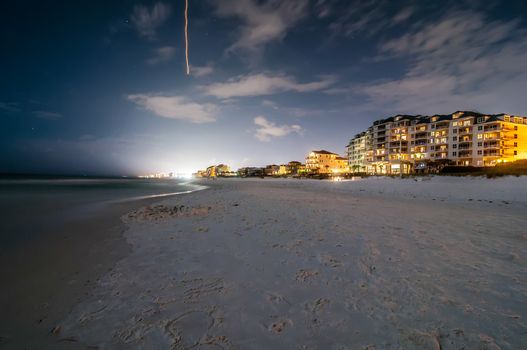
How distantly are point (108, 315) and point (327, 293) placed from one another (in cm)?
410

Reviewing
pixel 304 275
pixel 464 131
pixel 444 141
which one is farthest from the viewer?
pixel 444 141

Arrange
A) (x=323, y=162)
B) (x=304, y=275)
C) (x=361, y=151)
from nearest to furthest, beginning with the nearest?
(x=304, y=275) → (x=361, y=151) → (x=323, y=162)

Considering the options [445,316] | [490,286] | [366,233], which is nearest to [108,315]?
[445,316]

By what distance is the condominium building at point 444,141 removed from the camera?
237 feet

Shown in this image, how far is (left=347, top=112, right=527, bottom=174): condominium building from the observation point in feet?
237

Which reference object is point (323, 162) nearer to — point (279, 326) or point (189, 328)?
point (279, 326)

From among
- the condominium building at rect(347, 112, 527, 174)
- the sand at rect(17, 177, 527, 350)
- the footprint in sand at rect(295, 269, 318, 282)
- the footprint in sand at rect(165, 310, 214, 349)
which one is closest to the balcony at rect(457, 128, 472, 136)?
the condominium building at rect(347, 112, 527, 174)

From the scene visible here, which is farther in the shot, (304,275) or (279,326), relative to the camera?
(304,275)

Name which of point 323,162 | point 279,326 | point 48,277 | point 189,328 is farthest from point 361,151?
point 189,328

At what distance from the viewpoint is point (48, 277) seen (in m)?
6.17

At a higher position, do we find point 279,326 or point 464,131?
point 464,131

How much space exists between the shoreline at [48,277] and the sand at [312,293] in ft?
0.99

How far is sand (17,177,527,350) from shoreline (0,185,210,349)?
303 millimetres

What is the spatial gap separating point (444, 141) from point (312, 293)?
101 m
